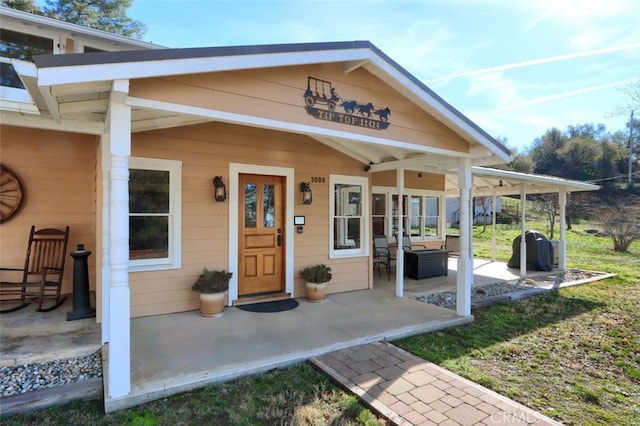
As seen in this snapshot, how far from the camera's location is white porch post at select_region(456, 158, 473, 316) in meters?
4.68

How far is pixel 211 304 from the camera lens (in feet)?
14.3

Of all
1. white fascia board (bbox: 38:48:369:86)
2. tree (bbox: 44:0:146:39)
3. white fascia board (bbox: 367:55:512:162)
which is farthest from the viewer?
tree (bbox: 44:0:146:39)

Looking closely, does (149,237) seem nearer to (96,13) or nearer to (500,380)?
(500,380)

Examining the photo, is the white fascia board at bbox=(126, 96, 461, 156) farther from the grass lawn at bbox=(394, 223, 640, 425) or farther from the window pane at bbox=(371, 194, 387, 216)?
the window pane at bbox=(371, 194, 387, 216)

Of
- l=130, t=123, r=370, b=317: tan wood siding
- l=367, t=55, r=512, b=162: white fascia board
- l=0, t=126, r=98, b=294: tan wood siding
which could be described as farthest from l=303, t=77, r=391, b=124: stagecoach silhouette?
l=0, t=126, r=98, b=294: tan wood siding

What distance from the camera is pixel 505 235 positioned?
16625 millimetres

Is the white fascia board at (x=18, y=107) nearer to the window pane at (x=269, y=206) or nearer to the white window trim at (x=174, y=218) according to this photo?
the white window trim at (x=174, y=218)

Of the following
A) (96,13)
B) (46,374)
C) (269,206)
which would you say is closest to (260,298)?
(269,206)

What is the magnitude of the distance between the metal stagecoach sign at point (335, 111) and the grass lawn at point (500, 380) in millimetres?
2531

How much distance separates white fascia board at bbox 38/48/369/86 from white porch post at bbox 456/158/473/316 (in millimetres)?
2524

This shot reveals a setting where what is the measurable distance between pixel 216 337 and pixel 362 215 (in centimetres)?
347

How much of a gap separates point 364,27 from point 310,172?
459cm

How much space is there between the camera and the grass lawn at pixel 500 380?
243 cm

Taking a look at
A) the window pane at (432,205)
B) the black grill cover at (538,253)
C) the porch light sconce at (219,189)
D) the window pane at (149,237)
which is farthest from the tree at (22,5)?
the black grill cover at (538,253)
